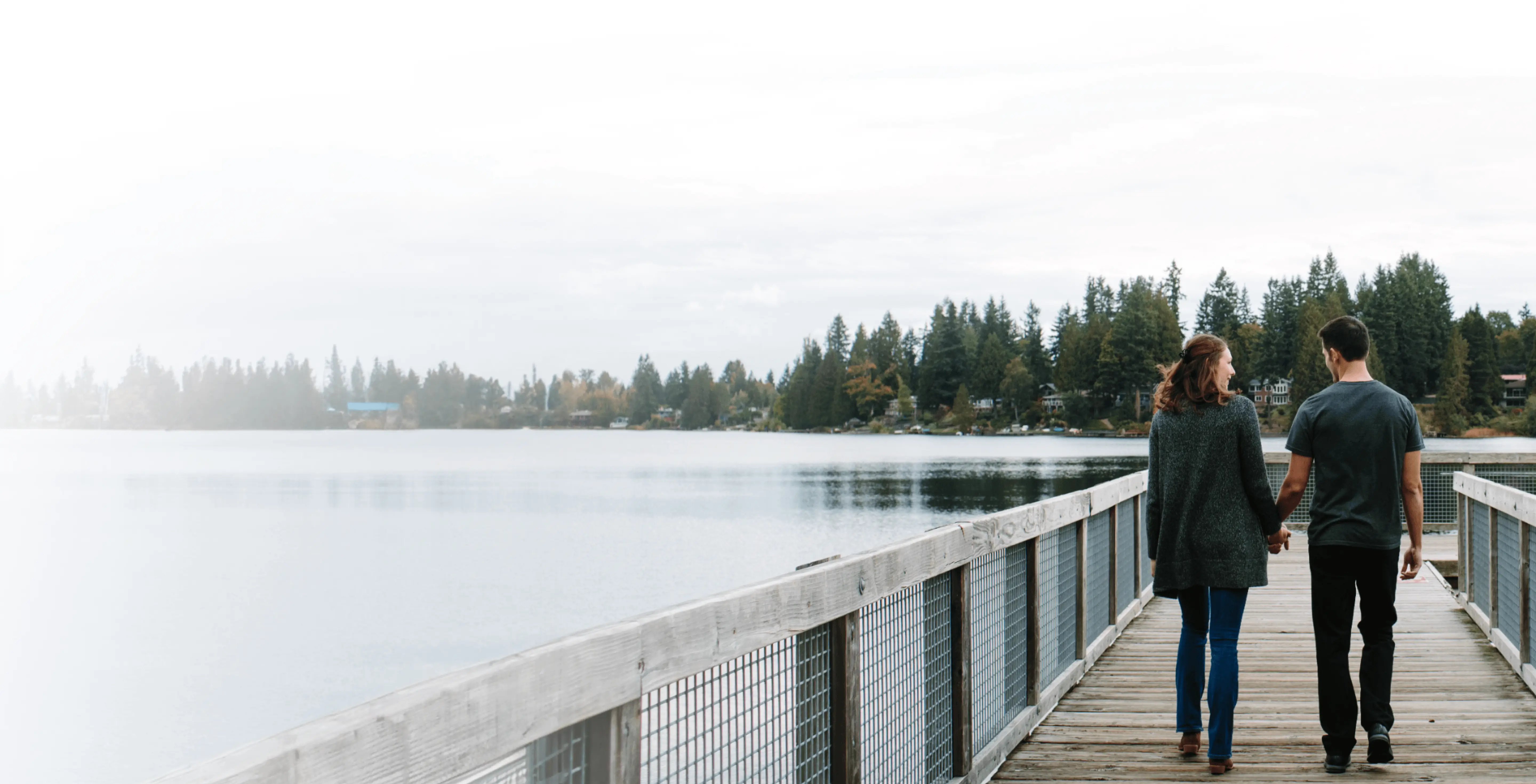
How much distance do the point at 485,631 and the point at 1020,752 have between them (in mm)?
20362

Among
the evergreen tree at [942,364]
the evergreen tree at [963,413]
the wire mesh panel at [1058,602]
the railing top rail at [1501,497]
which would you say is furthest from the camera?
the evergreen tree at [942,364]

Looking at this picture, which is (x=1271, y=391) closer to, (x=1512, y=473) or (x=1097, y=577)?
(x=1512, y=473)

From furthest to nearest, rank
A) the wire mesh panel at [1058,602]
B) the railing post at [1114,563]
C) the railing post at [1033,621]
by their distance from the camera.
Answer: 1. the railing post at [1114,563]
2. the wire mesh panel at [1058,602]
3. the railing post at [1033,621]

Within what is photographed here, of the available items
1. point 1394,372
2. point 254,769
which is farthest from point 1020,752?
point 1394,372

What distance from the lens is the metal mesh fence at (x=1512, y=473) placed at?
13828mm

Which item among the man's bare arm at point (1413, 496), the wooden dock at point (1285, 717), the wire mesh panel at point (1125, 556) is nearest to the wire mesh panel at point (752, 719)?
the wooden dock at point (1285, 717)

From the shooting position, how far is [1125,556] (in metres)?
8.55

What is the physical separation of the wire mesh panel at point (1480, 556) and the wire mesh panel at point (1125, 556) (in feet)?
7.26

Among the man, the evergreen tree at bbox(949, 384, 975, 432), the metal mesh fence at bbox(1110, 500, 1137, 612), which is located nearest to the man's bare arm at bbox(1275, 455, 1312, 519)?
the man

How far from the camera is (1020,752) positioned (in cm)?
518

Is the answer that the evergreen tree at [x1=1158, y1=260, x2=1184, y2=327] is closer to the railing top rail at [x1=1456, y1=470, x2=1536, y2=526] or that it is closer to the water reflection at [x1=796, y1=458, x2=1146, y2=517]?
the water reflection at [x1=796, y1=458, x2=1146, y2=517]

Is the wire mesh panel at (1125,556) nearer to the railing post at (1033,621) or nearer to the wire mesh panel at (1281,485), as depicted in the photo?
the railing post at (1033,621)

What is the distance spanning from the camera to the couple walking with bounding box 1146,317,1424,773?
458cm

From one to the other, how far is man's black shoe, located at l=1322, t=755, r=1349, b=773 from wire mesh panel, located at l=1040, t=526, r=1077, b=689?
1.27 meters
